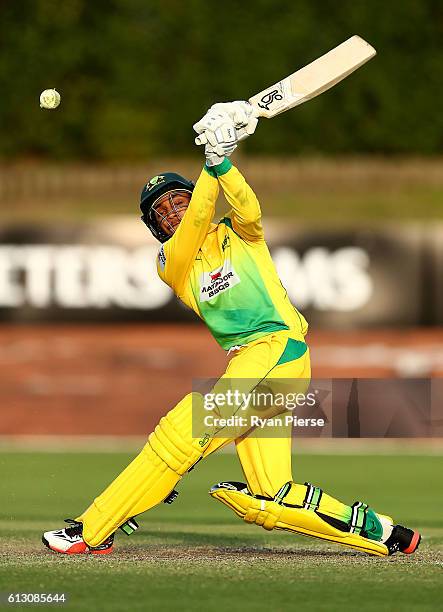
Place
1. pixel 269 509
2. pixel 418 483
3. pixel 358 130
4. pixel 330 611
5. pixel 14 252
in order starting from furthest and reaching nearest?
pixel 358 130 < pixel 14 252 < pixel 418 483 < pixel 269 509 < pixel 330 611

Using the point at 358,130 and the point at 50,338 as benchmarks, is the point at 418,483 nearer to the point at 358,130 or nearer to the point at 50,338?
the point at 50,338

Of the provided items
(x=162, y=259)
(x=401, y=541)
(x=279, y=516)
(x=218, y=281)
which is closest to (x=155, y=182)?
(x=162, y=259)

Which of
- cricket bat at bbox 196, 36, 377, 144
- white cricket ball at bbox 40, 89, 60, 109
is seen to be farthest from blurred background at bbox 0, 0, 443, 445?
cricket bat at bbox 196, 36, 377, 144

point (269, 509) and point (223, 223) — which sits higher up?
point (223, 223)

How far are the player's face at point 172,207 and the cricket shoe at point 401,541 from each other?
164 centimetres

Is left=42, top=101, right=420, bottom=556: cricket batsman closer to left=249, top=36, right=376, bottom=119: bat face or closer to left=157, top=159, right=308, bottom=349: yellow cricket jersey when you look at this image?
left=157, top=159, right=308, bottom=349: yellow cricket jersey

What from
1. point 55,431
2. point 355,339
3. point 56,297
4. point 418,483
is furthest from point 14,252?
point 418,483

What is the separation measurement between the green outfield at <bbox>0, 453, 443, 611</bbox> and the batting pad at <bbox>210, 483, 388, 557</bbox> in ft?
0.40

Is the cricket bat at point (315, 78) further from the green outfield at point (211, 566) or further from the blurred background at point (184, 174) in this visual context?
the blurred background at point (184, 174)

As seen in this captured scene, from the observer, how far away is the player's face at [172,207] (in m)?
6.64

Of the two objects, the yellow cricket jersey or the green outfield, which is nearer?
the green outfield

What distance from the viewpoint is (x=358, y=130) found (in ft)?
76.8

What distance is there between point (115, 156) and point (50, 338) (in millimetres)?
7328

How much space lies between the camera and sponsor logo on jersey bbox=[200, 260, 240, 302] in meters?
6.50
